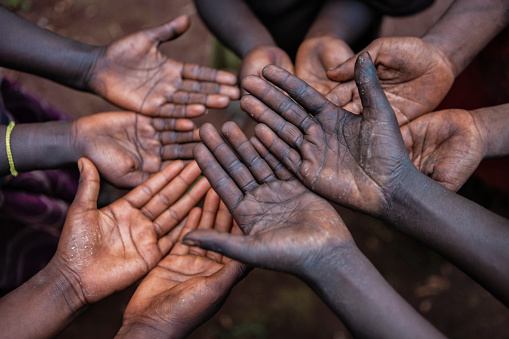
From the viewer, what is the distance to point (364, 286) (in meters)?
1.33

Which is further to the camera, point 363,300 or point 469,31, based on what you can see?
point 469,31

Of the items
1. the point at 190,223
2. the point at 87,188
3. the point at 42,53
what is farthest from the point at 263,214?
the point at 42,53

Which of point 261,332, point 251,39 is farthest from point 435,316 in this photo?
point 251,39

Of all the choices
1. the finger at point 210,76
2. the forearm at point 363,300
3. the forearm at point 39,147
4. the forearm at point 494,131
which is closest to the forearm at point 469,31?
the forearm at point 494,131

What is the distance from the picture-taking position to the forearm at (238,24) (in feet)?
7.22

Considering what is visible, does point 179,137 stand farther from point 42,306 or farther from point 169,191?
point 42,306

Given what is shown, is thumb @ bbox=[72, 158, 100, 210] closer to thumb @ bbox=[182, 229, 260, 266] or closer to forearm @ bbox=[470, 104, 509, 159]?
thumb @ bbox=[182, 229, 260, 266]

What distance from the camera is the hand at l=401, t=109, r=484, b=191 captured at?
161 cm

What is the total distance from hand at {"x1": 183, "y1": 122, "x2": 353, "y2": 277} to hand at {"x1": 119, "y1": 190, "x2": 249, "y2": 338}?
0.24 m

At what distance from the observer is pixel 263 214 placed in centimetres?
150

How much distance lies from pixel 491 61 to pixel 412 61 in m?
0.71

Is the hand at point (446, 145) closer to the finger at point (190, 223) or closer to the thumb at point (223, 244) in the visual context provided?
the thumb at point (223, 244)

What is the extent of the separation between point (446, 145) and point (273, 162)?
2.64 feet

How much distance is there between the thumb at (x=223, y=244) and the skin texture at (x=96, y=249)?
2.05ft
